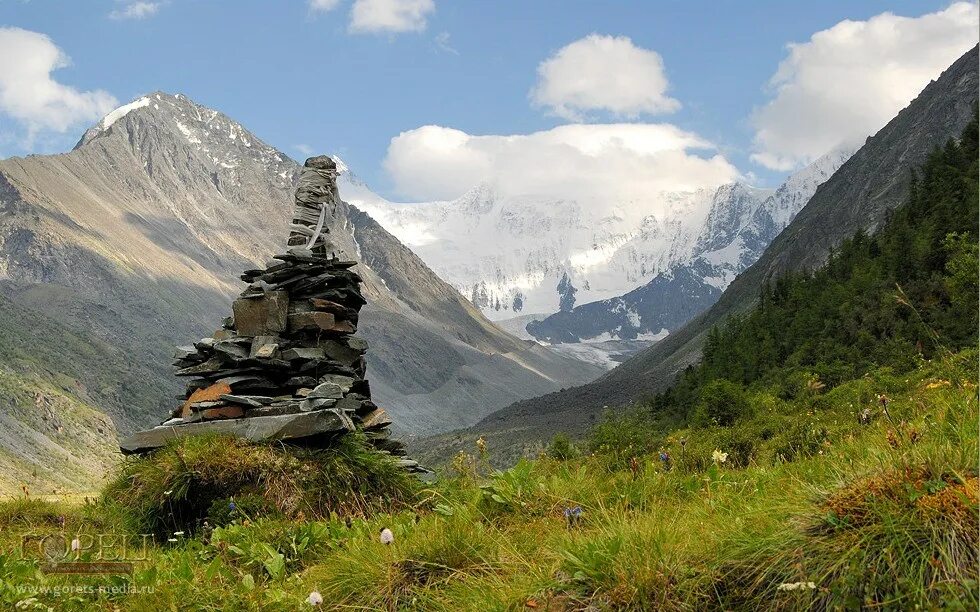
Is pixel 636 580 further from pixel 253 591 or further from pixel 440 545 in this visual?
pixel 253 591

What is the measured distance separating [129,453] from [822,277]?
8441 cm

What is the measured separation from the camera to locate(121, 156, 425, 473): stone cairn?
12.7 meters

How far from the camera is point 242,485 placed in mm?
10133

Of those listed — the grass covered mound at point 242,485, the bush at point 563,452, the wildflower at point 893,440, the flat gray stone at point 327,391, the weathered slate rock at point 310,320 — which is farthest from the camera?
the weathered slate rock at point 310,320

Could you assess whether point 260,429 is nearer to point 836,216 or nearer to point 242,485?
point 242,485

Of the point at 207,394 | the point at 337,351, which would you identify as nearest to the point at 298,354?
the point at 337,351

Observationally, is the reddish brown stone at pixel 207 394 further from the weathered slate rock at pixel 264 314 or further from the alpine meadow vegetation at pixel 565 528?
the alpine meadow vegetation at pixel 565 528

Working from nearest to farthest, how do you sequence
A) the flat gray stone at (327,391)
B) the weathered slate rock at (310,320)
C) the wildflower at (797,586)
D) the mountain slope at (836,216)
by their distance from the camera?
the wildflower at (797,586), the flat gray stone at (327,391), the weathered slate rock at (310,320), the mountain slope at (836,216)

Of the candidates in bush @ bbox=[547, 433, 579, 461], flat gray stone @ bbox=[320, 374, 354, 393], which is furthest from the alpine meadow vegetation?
flat gray stone @ bbox=[320, 374, 354, 393]

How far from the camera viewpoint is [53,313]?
171 meters

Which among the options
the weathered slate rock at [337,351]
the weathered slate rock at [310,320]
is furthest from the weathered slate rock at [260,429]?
the weathered slate rock at [337,351]

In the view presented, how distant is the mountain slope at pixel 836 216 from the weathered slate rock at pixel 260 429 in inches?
4070

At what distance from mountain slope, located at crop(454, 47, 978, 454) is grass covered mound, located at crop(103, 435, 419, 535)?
341ft

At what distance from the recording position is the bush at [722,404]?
47531 millimetres
